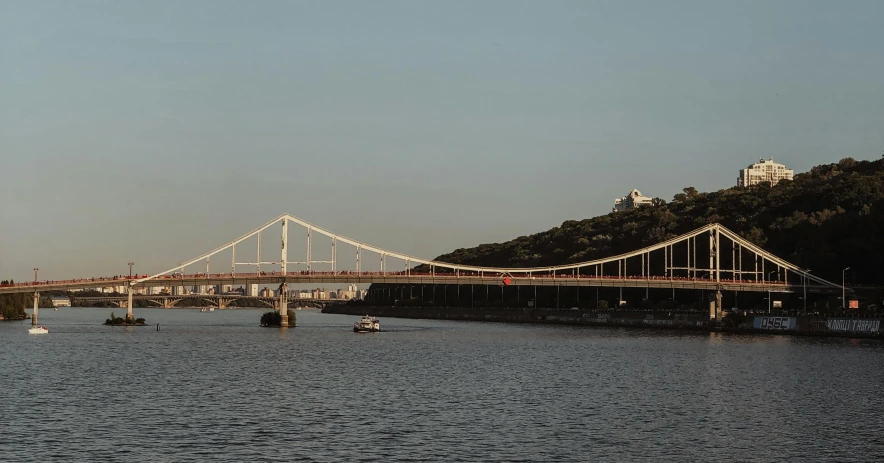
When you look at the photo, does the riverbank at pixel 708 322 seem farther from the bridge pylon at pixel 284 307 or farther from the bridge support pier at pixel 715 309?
the bridge pylon at pixel 284 307

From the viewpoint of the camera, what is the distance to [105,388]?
5997 centimetres

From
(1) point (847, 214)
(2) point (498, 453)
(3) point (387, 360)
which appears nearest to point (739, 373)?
(3) point (387, 360)

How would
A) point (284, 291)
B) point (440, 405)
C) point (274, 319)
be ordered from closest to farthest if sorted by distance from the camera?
point (440, 405)
point (284, 291)
point (274, 319)

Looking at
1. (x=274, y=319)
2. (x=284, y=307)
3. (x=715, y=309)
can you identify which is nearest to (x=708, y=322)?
(x=715, y=309)

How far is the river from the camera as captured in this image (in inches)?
1576

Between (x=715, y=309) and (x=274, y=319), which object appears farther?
(x=274, y=319)

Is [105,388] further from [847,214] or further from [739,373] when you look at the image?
[847,214]

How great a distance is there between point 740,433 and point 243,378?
112 feet

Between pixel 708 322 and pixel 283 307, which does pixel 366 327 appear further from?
pixel 708 322

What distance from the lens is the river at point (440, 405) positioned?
4003 centimetres

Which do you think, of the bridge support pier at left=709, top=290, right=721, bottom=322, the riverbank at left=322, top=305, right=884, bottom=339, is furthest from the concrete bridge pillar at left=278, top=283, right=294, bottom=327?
the bridge support pier at left=709, top=290, right=721, bottom=322

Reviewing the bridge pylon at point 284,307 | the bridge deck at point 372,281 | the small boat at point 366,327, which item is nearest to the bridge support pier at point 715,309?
the bridge deck at point 372,281

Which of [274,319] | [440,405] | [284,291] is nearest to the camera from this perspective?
[440,405]

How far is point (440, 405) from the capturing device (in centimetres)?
5359
